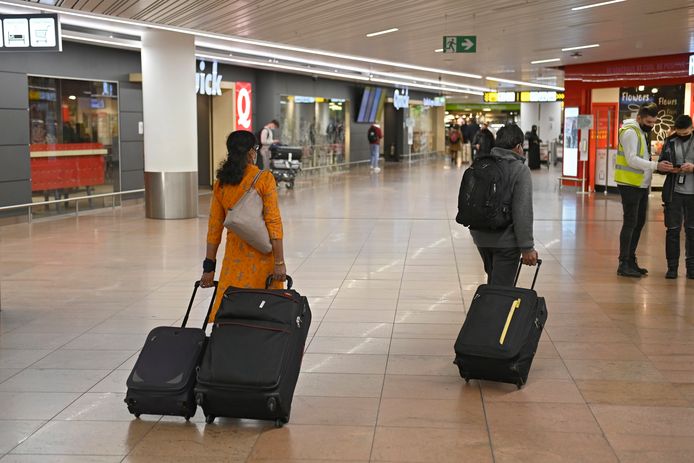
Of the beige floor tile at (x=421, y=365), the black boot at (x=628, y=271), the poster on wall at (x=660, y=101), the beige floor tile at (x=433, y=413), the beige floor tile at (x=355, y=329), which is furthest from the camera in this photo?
the poster on wall at (x=660, y=101)

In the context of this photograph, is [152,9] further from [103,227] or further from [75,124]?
[75,124]

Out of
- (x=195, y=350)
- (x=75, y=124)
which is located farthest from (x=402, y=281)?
(x=75, y=124)

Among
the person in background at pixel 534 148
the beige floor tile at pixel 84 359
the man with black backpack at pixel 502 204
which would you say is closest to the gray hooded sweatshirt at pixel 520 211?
the man with black backpack at pixel 502 204

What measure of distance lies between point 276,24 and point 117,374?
851 cm

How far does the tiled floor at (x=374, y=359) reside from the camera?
424 centimetres

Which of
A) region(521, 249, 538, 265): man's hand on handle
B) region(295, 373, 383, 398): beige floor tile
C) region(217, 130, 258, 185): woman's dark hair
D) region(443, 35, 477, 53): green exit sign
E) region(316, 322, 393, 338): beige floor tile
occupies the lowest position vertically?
region(316, 322, 393, 338): beige floor tile

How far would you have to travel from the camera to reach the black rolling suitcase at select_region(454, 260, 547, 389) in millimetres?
4969

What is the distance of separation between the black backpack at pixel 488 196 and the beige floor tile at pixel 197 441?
187 cm

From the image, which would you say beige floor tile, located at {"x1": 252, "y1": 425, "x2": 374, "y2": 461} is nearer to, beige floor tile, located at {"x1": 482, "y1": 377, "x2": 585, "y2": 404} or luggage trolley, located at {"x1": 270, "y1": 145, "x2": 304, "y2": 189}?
beige floor tile, located at {"x1": 482, "y1": 377, "x2": 585, "y2": 404}

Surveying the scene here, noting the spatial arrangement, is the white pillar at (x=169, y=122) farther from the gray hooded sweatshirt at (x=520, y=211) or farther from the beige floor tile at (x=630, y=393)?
the beige floor tile at (x=630, y=393)

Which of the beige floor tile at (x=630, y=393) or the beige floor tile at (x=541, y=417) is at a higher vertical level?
the beige floor tile at (x=541, y=417)

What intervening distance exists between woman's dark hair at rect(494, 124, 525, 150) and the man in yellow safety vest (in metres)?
3.35

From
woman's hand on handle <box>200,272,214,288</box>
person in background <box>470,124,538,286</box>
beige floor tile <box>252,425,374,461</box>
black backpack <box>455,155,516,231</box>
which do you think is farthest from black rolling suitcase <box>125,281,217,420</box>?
person in background <box>470,124,538,286</box>

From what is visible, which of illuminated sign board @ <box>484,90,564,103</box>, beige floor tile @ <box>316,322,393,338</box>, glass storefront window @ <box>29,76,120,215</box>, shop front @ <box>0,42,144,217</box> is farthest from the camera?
illuminated sign board @ <box>484,90,564,103</box>
